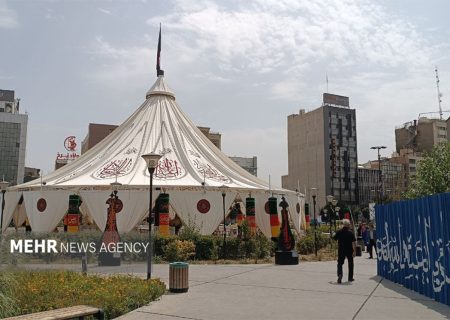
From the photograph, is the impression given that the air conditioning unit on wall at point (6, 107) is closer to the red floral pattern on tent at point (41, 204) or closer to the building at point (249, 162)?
the building at point (249, 162)

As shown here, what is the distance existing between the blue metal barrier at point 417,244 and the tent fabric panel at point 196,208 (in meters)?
11.2

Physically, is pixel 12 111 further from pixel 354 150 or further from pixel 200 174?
pixel 200 174

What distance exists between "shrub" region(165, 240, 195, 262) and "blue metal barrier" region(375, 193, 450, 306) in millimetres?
6957

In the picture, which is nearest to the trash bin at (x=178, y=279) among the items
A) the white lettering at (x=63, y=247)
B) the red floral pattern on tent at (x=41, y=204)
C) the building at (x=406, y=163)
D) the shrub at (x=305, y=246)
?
the white lettering at (x=63, y=247)

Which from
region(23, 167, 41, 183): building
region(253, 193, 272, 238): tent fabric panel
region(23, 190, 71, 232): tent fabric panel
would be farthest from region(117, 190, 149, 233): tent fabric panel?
region(23, 167, 41, 183): building

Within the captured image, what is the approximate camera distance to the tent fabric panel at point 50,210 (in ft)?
73.8

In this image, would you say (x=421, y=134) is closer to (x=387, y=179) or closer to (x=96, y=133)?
(x=387, y=179)

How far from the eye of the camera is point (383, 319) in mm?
6859

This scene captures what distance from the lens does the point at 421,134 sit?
98375 mm

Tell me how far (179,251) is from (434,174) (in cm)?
2522

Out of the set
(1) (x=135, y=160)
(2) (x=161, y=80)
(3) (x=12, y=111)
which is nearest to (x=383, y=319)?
(1) (x=135, y=160)

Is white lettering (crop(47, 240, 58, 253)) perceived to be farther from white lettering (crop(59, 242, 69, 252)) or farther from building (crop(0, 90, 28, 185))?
→ building (crop(0, 90, 28, 185))

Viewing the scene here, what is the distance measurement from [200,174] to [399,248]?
1419 cm

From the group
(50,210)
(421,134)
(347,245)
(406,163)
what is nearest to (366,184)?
(406,163)
